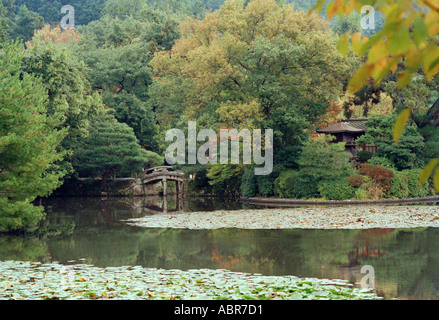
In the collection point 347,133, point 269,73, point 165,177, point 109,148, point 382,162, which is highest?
point 269,73

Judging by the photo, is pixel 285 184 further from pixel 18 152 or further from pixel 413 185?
pixel 18 152

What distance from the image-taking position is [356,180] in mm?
28719

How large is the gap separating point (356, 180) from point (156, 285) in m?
20.6

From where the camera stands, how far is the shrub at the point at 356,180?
28.7 metres

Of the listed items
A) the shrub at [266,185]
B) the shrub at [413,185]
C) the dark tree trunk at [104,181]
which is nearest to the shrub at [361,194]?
the shrub at [413,185]

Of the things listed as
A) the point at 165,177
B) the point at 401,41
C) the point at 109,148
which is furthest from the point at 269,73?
the point at 401,41

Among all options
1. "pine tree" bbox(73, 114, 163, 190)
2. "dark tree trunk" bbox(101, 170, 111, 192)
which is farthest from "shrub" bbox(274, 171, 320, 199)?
"dark tree trunk" bbox(101, 170, 111, 192)

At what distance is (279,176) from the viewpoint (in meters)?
32.2

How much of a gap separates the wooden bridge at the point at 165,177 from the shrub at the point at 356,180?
15.0m

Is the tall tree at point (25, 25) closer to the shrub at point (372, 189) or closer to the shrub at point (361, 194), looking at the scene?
the shrub at point (372, 189)

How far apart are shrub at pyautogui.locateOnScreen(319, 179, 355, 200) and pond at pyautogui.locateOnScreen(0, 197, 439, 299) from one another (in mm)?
10862

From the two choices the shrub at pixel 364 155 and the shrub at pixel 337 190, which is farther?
the shrub at pixel 364 155

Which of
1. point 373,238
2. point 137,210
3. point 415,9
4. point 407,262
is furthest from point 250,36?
point 415,9
